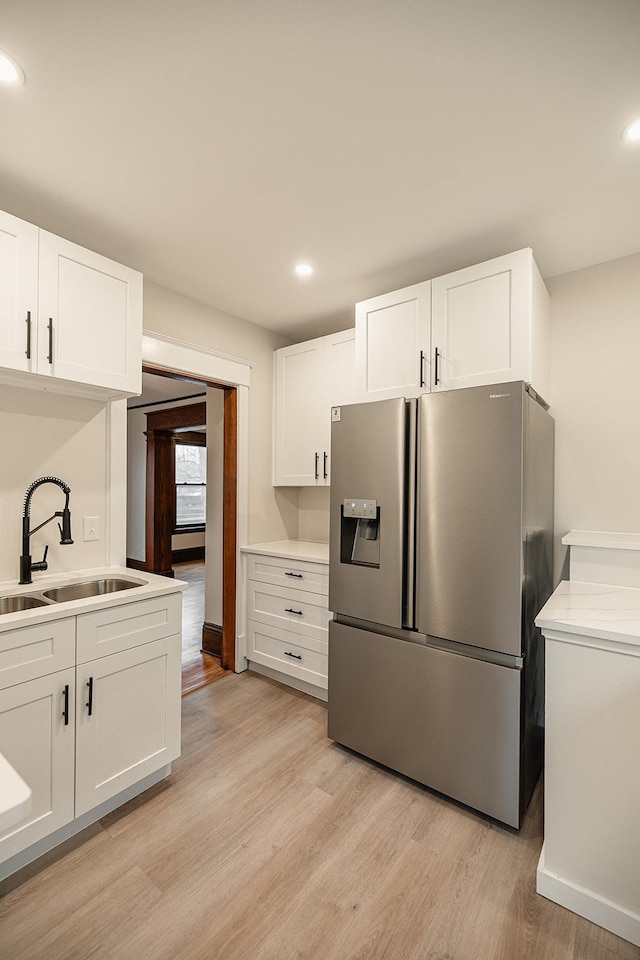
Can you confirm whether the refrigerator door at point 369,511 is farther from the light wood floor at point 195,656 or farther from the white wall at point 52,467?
the light wood floor at point 195,656

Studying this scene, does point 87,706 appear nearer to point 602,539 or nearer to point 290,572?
point 290,572

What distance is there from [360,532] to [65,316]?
1.65m

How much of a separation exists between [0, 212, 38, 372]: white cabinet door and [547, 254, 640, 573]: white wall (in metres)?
2.55

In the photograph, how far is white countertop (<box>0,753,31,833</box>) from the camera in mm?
571

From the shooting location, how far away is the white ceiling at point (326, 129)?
47.8 inches

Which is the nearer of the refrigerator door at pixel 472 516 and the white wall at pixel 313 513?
the refrigerator door at pixel 472 516

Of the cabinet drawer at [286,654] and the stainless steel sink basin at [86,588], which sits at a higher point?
the stainless steel sink basin at [86,588]

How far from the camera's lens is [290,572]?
3004mm

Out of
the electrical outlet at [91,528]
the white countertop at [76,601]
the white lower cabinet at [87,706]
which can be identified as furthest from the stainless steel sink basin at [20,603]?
the electrical outlet at [91,528]

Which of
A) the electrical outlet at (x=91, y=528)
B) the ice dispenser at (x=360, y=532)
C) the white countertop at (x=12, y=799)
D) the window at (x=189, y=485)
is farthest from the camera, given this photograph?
the window at (x=189, y=485)

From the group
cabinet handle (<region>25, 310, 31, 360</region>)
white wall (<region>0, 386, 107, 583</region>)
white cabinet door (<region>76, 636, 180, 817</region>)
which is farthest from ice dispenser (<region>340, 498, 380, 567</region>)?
cabinet handle (<region>25, 310, 31, 360</region>)

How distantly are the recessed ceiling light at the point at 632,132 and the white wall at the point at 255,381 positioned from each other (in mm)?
2338

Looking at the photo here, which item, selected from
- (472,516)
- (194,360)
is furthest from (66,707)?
(194,360)

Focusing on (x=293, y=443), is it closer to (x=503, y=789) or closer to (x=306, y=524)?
(x=306, y=524)
